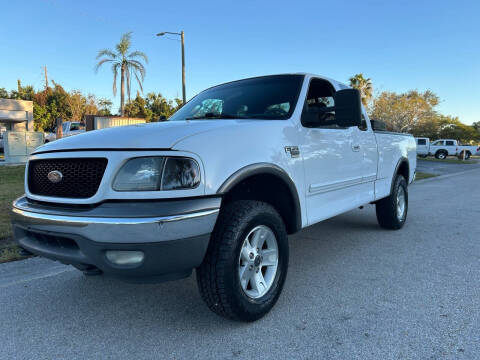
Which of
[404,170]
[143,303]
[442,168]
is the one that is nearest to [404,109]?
[442,168]

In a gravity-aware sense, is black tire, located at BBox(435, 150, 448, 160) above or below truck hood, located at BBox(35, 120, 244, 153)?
below

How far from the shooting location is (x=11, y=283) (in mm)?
3291

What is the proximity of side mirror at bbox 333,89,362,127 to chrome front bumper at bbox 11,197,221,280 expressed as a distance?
57.8 inches

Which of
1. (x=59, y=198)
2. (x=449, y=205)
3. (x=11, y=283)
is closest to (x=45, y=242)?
(x=59, y=198)

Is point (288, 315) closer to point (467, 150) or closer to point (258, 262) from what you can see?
point (258, 262)

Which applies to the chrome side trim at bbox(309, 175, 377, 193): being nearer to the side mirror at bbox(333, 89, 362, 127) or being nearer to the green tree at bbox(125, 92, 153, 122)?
the side mirror at bbox(333, 89, 362, 127)

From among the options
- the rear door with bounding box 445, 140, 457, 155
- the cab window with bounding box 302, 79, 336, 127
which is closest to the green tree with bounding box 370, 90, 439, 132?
the rear door with bounding box 445, 140, 457, 155

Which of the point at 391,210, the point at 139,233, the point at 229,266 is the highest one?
the point at 139,233

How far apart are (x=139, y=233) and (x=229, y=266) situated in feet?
2.05

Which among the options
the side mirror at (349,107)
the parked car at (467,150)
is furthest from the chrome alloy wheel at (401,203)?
the parked car at (467,150)

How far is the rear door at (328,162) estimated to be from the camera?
318cm

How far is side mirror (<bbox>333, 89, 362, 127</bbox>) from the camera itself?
2984 millimetres

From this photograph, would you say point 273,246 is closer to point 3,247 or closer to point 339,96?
point 339,96

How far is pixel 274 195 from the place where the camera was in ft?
9.77
